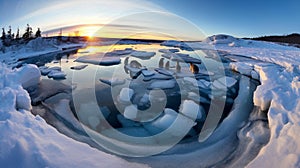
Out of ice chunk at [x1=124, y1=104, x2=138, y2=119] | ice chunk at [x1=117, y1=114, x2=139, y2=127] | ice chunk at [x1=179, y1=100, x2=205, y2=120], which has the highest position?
ice chunk at [x1=179, y1=100, x2=205, y2=120]

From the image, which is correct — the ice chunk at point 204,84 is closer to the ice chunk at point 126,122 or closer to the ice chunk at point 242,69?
the ice chunk at point 242,69

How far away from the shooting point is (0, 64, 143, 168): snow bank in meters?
1.58

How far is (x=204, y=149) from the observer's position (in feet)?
7.79

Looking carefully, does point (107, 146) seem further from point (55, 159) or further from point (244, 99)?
point (244, 99)

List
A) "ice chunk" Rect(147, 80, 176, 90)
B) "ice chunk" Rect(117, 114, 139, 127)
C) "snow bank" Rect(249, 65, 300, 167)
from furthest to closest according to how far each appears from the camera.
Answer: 1. "ice chunk" Rect(147, 80, 176, 90)
2. "ice chunk" Rect(117, 114, 139, 127)
3. "snow bank" Rect(249, 65, 300, 167)

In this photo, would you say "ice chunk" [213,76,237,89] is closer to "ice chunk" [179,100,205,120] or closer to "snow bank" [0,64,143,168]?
"ice chunk" [179,100,205,120]

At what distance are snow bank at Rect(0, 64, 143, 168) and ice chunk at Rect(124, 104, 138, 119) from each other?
4.11 ft

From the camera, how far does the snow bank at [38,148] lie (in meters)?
1.58

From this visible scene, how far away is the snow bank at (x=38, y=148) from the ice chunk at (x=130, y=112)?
1252 mm

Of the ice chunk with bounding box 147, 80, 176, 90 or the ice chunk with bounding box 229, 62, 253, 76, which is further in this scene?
the ice chunk with bounding box 229, 62, 253, 76

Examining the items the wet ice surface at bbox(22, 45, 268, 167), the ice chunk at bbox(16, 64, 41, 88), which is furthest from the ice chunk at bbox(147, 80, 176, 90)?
the ice chunk at bbox(16, 64, 41, 88)

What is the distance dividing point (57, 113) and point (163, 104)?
5.83 feet

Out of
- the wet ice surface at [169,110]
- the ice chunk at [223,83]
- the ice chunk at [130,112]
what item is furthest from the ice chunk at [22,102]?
the ice chunk at [223,83]

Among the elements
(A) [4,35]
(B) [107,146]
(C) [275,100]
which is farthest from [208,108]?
(A) [4,35]
